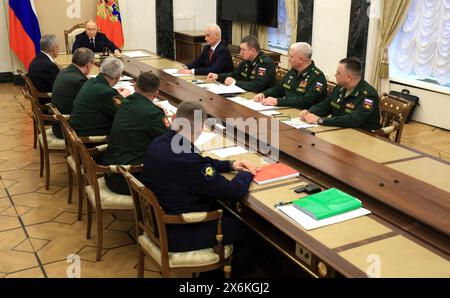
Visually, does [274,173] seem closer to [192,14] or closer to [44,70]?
[44,70]

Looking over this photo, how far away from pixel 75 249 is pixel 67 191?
112 centimetres

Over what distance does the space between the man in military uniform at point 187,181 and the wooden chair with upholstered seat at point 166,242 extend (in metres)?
0.05

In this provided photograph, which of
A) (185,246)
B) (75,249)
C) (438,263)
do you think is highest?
(438,263)

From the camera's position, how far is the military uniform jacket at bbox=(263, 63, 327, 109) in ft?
14.8

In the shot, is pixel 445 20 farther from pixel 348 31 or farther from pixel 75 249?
pixel 75 249

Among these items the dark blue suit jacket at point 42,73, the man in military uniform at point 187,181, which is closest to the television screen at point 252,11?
the dark blue suit jacket at point 42,73

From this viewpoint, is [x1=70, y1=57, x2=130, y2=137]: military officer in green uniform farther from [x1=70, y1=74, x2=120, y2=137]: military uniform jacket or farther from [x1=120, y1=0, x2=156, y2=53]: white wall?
[x1=120, y1=0, x2=156, y2=53]: white wall

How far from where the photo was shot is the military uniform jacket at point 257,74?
5203 mm

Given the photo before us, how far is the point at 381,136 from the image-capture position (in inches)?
153

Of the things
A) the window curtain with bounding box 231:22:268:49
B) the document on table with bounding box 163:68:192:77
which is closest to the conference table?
the document on table with bounding box 163:68:192:77

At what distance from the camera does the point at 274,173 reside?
9.32 ft

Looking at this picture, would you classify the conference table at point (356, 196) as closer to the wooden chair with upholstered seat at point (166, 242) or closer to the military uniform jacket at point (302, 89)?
the wooden chair with upholstered seat at point (166, 242)

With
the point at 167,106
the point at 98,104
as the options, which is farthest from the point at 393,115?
the point at 98,104
